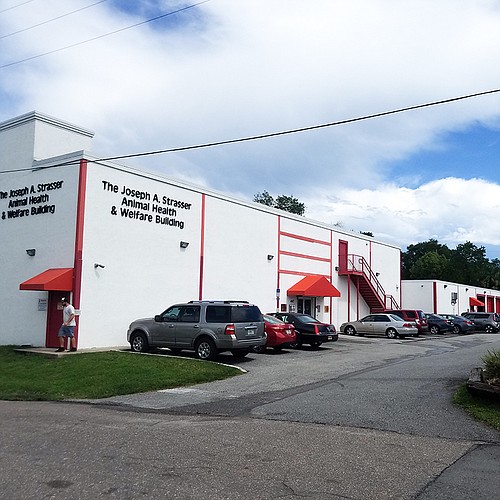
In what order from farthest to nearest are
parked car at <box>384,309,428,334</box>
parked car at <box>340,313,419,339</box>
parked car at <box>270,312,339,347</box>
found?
parked car at <box>384,309,428,334</box> → parked car at <box>340,313,419,339</box> → parked car at <box>270,312,339,347</box>

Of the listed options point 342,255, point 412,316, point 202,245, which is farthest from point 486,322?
point 202,245

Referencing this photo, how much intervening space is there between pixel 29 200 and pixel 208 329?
9362 millimetres

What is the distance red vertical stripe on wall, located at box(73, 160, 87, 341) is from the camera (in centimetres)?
2011

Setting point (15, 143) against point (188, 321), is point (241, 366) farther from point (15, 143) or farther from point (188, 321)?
point (15, 143)

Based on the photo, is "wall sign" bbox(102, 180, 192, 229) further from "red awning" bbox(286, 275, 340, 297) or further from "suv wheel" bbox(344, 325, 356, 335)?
"suv wheel" bbox(344, 325, 356, 335)

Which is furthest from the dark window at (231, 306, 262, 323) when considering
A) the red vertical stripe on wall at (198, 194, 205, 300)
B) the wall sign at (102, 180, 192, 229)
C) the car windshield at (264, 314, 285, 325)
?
the red vertical stripe on wall at (198, 194, 205, 300)

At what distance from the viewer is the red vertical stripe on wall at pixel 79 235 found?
20.1m

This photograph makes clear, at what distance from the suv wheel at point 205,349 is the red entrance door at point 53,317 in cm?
527

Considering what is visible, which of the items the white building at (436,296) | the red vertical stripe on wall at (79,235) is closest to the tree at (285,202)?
the white building at (436,296)

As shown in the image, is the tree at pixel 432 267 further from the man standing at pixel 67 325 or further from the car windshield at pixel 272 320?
the man standing at pixel 67 325

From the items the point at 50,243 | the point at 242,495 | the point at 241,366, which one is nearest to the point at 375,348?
the point at 241,366

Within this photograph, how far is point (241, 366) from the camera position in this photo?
17.6m

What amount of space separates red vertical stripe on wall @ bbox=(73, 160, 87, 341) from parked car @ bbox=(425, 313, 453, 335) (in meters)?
27.3

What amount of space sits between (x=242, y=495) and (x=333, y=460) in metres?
1.71
